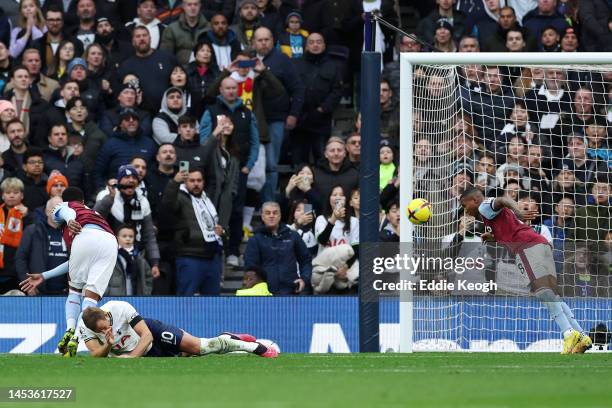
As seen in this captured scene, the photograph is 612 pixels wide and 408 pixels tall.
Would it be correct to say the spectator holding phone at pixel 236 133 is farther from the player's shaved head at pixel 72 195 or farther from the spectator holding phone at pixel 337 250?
the player's shaved head at pixel 72 195

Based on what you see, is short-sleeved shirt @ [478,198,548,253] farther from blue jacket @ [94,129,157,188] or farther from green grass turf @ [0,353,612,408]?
blue jacket @ [94,129,157,188]

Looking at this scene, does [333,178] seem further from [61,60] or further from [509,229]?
[61,60]

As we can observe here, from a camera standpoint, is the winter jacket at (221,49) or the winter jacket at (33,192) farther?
the winter jacket at (221,49)

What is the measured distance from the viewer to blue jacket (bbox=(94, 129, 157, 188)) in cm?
1811

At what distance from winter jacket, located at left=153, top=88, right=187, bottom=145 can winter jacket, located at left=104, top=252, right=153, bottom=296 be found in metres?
2.06

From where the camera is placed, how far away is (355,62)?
20953mm

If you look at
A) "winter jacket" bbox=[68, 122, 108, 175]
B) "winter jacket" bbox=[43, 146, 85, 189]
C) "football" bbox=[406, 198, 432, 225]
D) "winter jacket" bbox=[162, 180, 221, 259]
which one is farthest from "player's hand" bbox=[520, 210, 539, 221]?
"winter jacket" bbox=[43, 146, 85, 189]

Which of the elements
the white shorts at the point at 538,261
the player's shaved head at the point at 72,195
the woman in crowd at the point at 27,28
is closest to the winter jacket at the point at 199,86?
the woman in crowd at the point at 27,28

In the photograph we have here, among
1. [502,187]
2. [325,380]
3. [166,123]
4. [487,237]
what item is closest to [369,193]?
[487,237]

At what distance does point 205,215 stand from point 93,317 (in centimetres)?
513

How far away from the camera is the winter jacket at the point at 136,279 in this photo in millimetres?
17094

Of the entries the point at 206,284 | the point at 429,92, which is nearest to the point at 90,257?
the point at 206,284

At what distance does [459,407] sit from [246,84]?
11504mm

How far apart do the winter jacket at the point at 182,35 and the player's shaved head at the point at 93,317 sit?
311 inches
